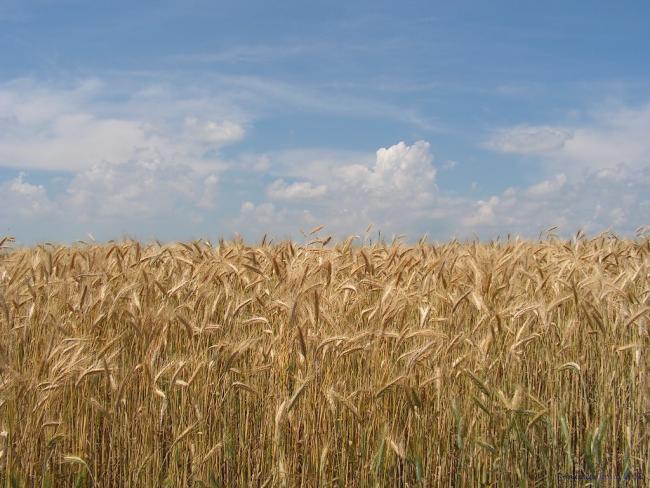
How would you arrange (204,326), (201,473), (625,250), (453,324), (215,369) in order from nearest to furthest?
(201,473)
(215,369)
(204,326)
(453,324)
(625,250)

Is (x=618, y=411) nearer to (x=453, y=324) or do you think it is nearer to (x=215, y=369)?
(x=453, y=324)

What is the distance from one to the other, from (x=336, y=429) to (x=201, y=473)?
0.59 m

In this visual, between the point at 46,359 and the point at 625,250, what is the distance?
5232 millimetres

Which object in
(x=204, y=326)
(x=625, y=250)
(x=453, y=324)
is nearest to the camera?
(x=204, y=326)

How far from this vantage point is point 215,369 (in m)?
2.81

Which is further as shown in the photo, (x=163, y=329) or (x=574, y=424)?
(x=574, y=424)

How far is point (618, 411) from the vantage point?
10.2 feet

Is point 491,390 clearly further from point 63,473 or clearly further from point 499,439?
point 63,473

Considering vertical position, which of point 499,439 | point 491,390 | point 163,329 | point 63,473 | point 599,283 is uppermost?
point 599,283

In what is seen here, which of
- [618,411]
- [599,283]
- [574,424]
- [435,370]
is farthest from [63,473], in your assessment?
[599,283]

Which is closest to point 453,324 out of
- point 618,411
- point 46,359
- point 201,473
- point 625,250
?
point 618,411

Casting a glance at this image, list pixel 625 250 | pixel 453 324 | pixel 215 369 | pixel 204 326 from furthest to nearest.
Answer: pixel 625 250
pixel 453 324
pixel 204 326
pixel 215 369

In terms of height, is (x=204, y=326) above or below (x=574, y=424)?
above

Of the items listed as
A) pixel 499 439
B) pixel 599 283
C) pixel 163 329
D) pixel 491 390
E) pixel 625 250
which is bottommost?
pixel 499 439
